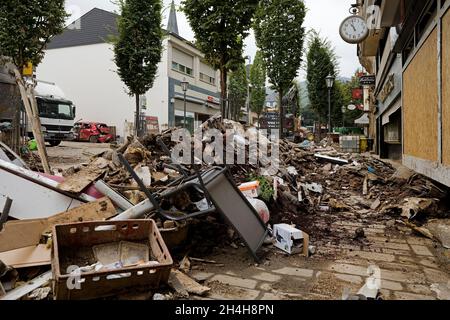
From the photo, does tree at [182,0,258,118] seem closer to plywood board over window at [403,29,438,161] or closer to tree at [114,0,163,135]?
plywood board over window at [403,29,438,161]

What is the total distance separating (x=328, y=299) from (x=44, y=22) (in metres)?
9.33

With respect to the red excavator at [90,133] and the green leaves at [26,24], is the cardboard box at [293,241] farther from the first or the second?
the red excavator at [90,133]

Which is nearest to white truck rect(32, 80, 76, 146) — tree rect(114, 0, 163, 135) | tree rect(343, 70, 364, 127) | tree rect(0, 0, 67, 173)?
tree rect(114, 0, 163, 135)

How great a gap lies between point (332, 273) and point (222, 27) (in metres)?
9.01

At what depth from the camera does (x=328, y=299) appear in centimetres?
275

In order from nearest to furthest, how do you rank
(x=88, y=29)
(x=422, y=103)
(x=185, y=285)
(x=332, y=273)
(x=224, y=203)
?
(x=185, y=285) < (x=332, y=273) < (x=224, y=203) < (x=422, y=103) < (x=88, y=29)

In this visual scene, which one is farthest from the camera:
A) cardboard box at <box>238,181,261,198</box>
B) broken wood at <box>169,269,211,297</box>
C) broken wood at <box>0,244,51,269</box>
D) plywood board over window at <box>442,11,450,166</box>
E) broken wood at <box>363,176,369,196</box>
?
broken wood at <box>363,176,369,196</box>

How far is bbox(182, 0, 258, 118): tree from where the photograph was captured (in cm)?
1036

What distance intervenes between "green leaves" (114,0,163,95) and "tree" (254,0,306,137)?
5.14 meters

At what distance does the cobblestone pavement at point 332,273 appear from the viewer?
2.89 meters

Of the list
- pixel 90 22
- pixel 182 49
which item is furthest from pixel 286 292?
pixel 90 22

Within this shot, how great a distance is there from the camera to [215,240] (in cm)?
407

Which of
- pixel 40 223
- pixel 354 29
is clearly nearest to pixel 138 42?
pixel 354 29

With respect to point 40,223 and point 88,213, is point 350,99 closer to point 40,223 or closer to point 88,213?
point 88,213
